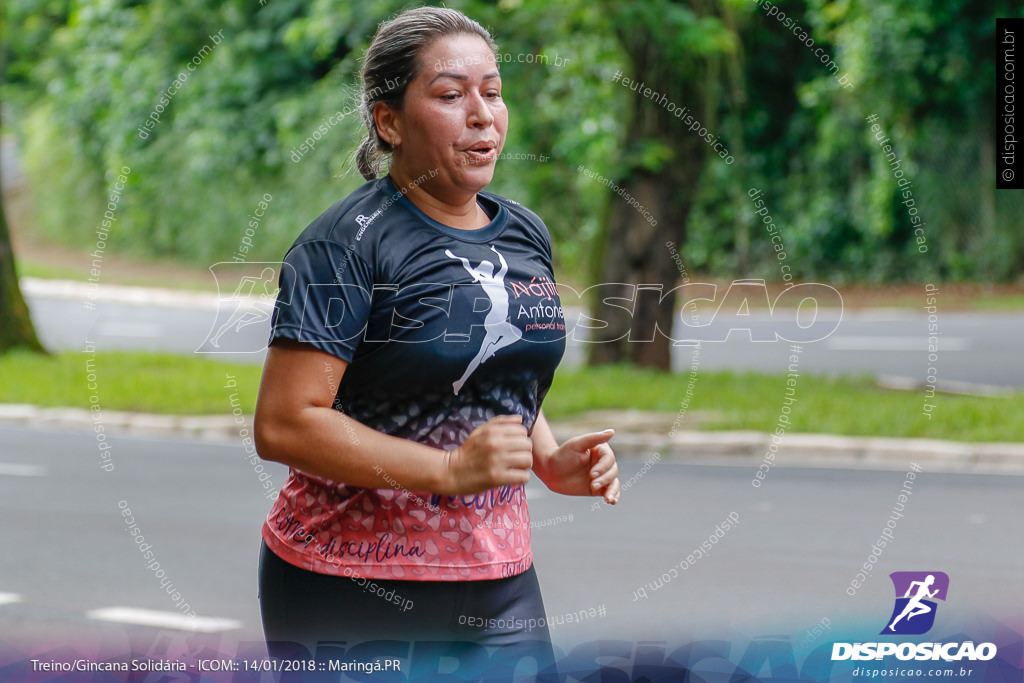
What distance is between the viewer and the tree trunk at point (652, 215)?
36.1 ft

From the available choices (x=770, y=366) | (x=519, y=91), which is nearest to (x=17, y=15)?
(x=519, y=91)

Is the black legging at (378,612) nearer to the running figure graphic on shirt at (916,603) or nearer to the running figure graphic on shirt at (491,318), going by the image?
the running figure graphic on shirt at (491,318)

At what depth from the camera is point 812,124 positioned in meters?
22.4

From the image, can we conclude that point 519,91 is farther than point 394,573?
Yes

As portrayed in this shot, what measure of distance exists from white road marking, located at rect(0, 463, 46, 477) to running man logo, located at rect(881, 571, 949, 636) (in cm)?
549

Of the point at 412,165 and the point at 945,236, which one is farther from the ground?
the point at 945,236

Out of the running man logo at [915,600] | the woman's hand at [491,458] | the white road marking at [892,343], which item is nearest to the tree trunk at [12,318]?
the white road marking at [892,343]

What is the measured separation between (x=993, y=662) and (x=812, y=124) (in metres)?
19.5

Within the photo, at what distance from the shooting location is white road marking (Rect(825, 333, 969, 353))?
14.6m

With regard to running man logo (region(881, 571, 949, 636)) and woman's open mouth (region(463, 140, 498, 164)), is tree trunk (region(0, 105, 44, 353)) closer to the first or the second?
running man logo (region(881, 571, 949, 636))

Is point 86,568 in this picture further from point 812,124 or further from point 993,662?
point 812,124

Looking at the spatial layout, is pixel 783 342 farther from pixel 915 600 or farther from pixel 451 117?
pixel 451 117

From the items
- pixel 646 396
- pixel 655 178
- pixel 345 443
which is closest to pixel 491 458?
pixel 345 443

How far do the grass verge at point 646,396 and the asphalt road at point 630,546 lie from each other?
2.81ft
